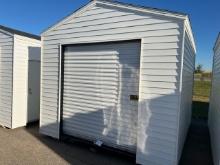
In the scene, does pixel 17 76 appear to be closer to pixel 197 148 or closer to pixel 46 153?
pixel 46 153

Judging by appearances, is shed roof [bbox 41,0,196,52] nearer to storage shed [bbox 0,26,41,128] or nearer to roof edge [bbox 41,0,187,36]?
roof edge [bbox 41,0,187,36]

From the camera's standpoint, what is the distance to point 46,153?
14.7ft

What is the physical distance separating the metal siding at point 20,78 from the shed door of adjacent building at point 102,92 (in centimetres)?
176

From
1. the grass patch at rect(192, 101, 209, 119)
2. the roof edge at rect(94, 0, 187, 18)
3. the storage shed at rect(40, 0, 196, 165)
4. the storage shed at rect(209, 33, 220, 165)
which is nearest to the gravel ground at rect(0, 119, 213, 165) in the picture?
the storage shed at rect(40, 0, 196, 165)

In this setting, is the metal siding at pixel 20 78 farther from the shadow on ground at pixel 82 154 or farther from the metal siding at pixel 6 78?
the shadow on ground at pixel 82 154

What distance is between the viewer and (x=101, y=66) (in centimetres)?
459

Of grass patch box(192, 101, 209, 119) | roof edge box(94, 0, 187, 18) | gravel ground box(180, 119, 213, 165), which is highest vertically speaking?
roof edge box(94, 0, 187, 18)

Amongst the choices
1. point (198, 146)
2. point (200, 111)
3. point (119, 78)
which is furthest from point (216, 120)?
point (200, 111)

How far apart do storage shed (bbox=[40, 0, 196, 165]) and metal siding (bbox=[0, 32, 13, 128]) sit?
1.24 meters

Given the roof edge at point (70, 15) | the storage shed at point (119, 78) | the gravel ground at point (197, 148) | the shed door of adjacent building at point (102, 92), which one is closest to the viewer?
the storage shed at point (119, 78)

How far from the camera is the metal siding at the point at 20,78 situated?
6.02 m

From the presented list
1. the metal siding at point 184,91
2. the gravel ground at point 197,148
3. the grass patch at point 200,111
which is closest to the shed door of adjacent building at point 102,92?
the metal siding at point 184,91

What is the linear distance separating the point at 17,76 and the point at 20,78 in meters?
0.13

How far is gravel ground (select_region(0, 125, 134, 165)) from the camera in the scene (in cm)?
414
